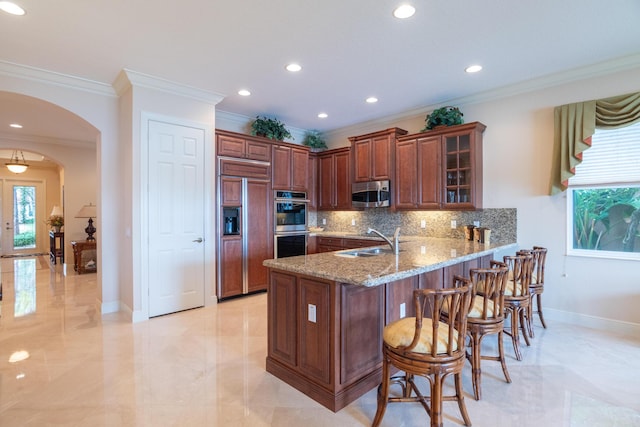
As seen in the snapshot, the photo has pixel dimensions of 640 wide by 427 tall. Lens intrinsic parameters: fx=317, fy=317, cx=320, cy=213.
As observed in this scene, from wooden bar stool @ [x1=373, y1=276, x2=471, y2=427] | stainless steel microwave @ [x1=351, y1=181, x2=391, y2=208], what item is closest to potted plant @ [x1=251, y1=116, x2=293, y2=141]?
stainless steel microwave @ [x1=351, y1=181, x2=391, y2=208]

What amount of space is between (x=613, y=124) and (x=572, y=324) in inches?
89.5

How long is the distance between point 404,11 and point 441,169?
8.03 ft

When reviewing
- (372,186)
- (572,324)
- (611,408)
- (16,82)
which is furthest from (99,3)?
(572,324)

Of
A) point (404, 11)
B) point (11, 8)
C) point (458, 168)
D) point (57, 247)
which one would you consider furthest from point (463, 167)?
point (57, 247)

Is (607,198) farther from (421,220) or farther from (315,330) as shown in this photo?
(315,330)

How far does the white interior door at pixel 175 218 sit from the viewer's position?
391 centimetres

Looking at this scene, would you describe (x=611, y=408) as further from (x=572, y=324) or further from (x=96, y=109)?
(x=96, y=109)

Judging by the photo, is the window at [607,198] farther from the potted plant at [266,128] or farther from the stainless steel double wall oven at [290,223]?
the potted plant at [266,128]

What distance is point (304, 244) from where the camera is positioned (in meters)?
5.66

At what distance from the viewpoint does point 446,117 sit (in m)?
4.49

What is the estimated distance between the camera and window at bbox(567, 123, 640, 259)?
3424mm

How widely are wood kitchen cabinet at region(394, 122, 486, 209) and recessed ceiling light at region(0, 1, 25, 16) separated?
14.4 ft

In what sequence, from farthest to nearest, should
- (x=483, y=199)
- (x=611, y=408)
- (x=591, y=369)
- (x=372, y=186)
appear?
(x=372, y=186) < (x=483, y=199) < (x=591, y=369) < (x=611, y=408)

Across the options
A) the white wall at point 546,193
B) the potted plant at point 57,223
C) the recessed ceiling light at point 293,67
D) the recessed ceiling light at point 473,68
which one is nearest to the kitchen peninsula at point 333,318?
the white wall at point 546,193
